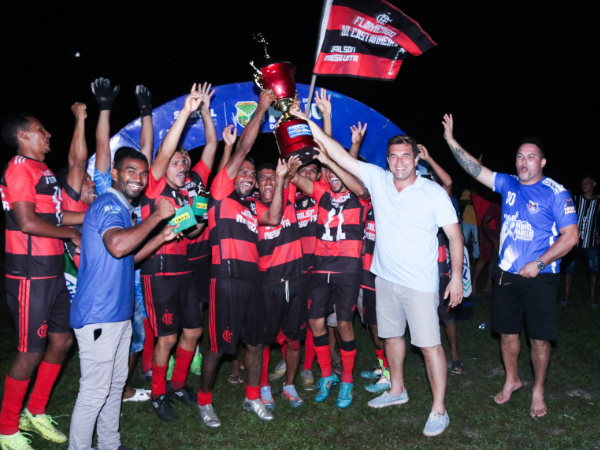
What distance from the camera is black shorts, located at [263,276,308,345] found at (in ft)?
15.0

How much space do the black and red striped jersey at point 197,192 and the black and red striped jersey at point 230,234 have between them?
92cm

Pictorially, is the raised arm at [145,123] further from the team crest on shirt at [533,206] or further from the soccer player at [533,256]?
the team crest on shirt at [533,206]

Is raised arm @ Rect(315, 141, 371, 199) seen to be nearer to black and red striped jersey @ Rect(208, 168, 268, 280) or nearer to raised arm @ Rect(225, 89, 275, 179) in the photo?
raised arm @ Rect(225, 89, 275, 179)

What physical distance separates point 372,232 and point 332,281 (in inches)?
29.8

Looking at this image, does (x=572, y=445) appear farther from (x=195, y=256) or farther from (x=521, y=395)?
(x=195, y=256)

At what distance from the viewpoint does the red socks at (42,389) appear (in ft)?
13.6

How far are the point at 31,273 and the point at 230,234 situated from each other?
1627mm

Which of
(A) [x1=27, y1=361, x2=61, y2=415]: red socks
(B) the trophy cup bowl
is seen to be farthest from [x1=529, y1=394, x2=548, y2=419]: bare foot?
(A) [x1=27, y1=361, x2=61, y2=415]: red socks

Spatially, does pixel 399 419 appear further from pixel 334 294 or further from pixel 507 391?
pixel 334 294

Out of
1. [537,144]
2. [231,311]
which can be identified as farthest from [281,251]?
[537,144]

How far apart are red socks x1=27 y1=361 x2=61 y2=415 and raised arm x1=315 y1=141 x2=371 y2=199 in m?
3.02

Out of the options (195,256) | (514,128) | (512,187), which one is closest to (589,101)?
(514,128)

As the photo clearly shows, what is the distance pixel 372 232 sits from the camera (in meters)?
5.31

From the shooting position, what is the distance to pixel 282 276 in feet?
15.2
